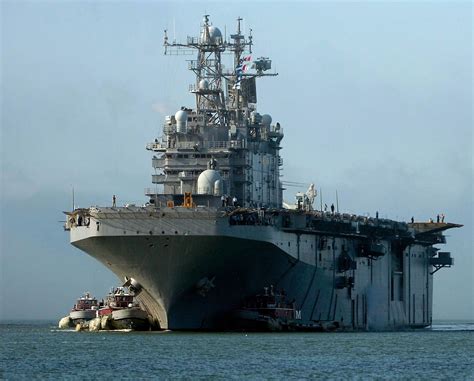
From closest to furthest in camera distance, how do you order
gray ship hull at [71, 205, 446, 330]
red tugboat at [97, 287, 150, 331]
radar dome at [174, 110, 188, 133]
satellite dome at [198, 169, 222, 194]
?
1. gray ship hull at [71, 205, 446, 330]
2. satellite dome at [198, 169, 222, 194]
3. red tugboat at [97, 287, 150, 331]
4. radar dome at [174, 110, 188, 133]

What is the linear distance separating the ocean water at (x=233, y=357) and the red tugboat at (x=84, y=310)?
16324mm

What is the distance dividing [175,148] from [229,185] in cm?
310

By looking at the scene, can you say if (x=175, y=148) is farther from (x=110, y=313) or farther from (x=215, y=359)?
(x=215, y=359)

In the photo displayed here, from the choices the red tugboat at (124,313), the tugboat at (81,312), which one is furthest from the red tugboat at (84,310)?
the red tugboat at (124,313)

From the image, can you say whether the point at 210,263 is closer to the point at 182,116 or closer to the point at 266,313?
the point at 266,313

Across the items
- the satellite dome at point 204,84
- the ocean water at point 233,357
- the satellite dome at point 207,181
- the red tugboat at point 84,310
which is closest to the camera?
the ocean water at point 233,357

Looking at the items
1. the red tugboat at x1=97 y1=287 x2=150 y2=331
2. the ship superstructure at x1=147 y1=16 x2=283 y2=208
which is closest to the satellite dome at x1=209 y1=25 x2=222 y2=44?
the ship superstructure at x1=147 y1=16 x2=283 y2=208

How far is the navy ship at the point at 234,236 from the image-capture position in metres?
63.6

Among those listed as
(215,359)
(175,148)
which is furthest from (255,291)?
(215,359)

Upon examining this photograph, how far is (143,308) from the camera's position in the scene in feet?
227

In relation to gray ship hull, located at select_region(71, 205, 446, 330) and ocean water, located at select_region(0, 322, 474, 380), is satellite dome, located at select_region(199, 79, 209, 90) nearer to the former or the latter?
gray ship hull, located at select_region(71, 205, 446, 330)

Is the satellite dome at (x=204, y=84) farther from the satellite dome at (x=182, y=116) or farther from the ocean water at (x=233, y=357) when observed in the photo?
the ocean water at (x=233, y=357)

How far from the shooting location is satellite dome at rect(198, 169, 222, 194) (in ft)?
222

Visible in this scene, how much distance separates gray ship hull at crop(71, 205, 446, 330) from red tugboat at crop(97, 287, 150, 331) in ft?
4.64
